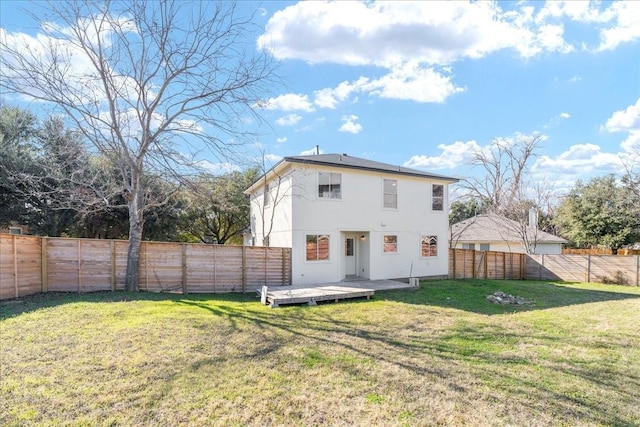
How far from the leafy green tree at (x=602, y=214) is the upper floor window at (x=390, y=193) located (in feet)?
67.0

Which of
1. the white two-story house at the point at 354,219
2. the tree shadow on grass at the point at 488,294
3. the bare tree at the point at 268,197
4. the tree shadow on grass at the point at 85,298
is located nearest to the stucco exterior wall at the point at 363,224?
the white two-story house at the point at 354,219

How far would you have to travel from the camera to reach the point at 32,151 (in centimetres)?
1466

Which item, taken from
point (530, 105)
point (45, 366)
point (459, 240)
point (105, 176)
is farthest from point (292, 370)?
point (459, 240)

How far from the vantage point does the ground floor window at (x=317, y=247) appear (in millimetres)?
12461

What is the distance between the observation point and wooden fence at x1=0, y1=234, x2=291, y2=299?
28.5 feet

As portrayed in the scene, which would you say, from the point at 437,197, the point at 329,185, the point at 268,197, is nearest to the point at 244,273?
the point at 329,185

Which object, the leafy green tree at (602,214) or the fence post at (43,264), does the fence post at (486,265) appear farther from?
the fence post at (43,264)

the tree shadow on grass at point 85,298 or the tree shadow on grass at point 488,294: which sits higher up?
the tree shadow on grass at point 85,298

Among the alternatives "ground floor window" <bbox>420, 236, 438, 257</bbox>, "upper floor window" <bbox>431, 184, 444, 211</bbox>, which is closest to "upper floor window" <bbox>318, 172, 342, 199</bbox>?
"ground floor window" <bbox>420, 236, 438, 257</bbox>

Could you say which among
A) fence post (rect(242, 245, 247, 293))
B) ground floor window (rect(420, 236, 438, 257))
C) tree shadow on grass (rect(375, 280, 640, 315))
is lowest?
tree shadow on grass (rect(375, 280, 640, 315))

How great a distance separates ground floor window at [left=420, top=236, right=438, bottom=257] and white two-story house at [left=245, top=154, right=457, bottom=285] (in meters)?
0.02

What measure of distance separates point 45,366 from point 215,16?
33.1ft

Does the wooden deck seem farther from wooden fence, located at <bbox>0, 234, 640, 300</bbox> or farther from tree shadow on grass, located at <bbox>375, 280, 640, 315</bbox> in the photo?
wooden fence, located at <bbox>0, 234, 640, 300</bbox>

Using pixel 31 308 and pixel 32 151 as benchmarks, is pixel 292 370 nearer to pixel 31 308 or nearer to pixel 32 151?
pixel 31 308
